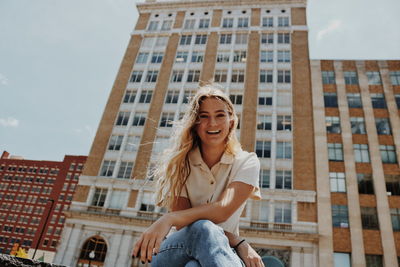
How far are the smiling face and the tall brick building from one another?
1487cm

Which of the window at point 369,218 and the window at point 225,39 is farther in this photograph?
the window at point 225,39

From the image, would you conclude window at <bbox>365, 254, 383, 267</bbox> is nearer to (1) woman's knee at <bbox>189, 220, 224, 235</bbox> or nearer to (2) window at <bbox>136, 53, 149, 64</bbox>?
(1) woman's knee at <bbox>189, 220, 224, 235</bbox>

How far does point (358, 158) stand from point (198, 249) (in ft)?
90.8

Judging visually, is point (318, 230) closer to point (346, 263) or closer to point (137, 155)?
point (346, 263)

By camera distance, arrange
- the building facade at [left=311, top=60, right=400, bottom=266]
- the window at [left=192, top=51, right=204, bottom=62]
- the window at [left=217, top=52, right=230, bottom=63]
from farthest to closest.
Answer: the window at [left=192, top=51, right=204, bottom=62] < the window at [left=217, top=52, right=230, bottom=63] < the building facade at [left=311, top=60, right=400, bottom=266]

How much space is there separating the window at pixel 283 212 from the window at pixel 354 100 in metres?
13.2

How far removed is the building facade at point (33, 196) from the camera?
284ft

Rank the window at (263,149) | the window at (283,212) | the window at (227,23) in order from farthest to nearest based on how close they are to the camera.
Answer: the window at (227,23)
the window at (263,149)
the window at (283,212)

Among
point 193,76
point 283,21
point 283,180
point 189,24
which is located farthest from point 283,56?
point 283,180

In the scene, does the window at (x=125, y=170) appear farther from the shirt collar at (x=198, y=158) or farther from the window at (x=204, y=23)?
the shirt collar at (x=198, y=158)

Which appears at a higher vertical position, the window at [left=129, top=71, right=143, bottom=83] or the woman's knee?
the window at [left=129, top=71, right=143, bottom=83]

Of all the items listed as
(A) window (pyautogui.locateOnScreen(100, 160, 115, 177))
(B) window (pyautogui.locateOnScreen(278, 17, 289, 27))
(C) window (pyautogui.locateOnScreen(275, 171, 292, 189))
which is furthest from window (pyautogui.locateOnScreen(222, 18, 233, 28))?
(A) window (pyautogui.locateOnScreen(100, 160, 115, 177))

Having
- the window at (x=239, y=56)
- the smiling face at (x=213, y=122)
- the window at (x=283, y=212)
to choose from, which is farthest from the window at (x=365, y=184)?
the smiling face at (x=213, y=122)

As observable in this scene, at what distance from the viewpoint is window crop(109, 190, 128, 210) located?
83.7 ft
